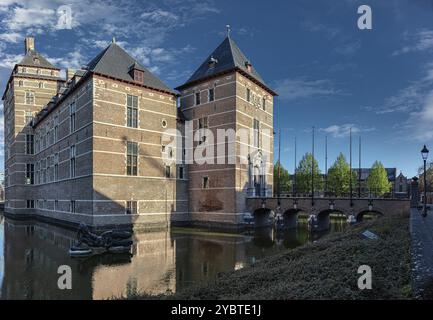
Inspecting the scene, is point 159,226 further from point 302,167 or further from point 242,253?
point 302,167

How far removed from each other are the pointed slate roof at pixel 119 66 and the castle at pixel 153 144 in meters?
0.11

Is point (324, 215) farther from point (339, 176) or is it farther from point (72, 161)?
point (72, 161)

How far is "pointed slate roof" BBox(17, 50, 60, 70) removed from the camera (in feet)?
137

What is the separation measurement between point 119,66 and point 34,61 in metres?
23.1

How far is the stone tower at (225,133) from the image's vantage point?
28.3 meters

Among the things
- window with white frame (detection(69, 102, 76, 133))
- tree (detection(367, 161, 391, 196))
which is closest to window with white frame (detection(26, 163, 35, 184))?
window with white frame (detection(69, 102, 76, 133))

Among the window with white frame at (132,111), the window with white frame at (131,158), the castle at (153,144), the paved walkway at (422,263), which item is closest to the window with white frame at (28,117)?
the castle at (153,144)

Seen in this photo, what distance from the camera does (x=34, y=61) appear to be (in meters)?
42.6

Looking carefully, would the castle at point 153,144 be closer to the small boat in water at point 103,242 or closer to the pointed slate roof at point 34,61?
the small boat in water at point 103,242

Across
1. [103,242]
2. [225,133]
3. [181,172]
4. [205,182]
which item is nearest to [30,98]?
[181,172]

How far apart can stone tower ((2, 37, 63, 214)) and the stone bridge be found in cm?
3186

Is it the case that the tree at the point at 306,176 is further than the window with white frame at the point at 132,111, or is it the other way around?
the tree at the point at 306,176

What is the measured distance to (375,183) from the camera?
50562 mm

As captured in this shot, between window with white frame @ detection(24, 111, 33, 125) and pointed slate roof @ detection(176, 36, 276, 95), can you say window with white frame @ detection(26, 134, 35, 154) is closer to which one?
window with white frame @ detection(24, 111, 33, 125)
